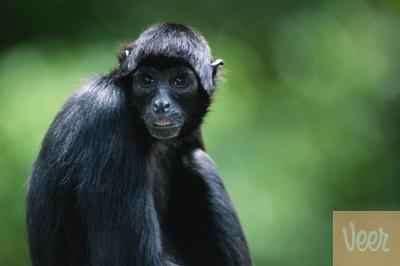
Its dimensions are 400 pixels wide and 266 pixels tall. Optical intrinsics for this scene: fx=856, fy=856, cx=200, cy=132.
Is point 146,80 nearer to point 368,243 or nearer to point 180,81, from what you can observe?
point 180,81

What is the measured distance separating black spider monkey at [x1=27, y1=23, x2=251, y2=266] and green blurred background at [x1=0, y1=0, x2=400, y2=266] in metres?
0.50

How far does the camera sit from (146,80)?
2.89 metres

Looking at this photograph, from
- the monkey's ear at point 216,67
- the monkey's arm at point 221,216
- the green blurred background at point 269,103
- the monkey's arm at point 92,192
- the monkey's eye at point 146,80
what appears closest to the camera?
the monkey's arm at point 92,192

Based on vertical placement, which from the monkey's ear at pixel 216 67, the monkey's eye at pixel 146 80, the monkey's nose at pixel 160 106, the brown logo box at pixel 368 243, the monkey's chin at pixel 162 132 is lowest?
the brown logo box at pixel 368 243

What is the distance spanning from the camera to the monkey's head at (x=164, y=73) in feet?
9.34

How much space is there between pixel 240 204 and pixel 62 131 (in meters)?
0.93

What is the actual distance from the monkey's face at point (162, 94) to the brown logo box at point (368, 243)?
684 mm

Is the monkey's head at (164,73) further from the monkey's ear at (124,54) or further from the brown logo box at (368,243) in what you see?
the brown logo box at (368,243)

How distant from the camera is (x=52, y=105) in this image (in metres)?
3.49

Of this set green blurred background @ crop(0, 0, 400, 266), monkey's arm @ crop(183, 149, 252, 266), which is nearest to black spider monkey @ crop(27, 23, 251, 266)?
monkey's arm @ crop(183, 149, 252, 266)

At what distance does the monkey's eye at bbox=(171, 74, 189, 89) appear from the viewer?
2904mm

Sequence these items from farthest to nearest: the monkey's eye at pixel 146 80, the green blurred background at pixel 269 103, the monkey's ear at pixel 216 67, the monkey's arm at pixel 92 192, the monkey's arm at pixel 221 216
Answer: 1. the green blurred background at pixel 269 103
2. the monkey's arm at pixel 221 216
3. the monkey's ear at pixel 216 67
4. the monkey's eye at pixel 146 80
5. the monkey's arm at pixel 92 192

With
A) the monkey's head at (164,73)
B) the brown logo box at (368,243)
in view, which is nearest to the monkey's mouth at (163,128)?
the monkey's head at (164,73)

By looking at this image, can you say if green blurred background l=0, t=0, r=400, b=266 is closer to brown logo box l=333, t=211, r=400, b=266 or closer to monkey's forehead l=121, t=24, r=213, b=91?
brown logo box l=333, t=211, r=400, b=266
